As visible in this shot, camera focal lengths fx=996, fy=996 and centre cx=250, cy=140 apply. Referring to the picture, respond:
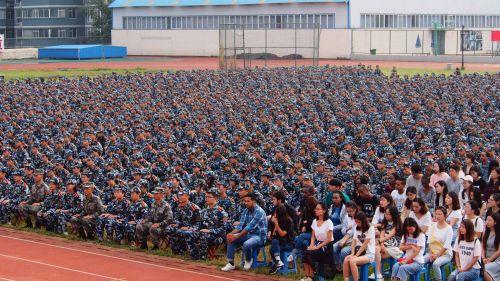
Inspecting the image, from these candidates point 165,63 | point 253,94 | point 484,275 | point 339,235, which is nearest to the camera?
point 484,275

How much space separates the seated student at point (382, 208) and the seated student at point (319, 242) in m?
0.67

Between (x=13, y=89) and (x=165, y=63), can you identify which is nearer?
(x=13, y=89)

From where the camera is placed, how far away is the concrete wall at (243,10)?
71.0 metres

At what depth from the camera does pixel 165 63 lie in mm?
68500

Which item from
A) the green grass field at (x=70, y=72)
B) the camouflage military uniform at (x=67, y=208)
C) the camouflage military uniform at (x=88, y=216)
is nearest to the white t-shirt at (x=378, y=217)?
the camouflage military uniform at (x=88, y=216)

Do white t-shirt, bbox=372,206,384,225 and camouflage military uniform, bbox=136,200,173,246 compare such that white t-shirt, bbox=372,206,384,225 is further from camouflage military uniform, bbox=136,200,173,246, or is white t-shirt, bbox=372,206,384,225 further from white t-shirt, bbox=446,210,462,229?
camouflage military uniform, bbox=136,200,173,246

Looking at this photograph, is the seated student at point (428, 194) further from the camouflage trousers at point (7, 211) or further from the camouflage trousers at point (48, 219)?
the camouflage trousers at point (7, 211)

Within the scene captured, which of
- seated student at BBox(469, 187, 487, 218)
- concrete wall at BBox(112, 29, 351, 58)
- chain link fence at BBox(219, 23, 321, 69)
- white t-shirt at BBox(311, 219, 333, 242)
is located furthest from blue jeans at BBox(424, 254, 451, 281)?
concrete wall at BBox(112, 29, 351, 58)

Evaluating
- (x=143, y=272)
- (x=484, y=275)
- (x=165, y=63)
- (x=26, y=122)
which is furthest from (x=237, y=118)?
(x=165, y=63)

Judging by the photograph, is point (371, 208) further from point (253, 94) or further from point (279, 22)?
point (279, 22)

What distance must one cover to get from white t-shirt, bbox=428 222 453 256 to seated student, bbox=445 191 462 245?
1.83 ft

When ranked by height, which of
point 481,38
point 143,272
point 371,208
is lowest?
point 143,272

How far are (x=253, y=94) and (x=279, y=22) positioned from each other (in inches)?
1586

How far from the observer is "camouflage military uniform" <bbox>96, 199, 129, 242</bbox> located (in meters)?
17.2
